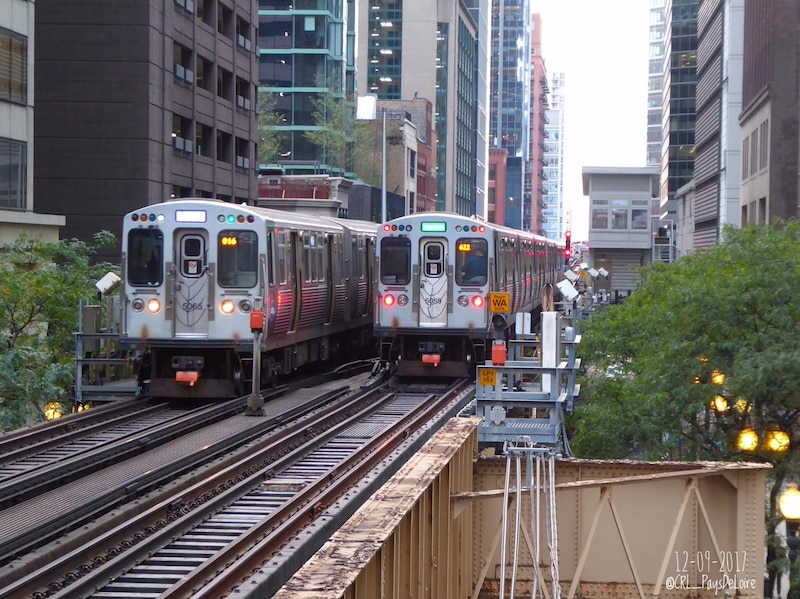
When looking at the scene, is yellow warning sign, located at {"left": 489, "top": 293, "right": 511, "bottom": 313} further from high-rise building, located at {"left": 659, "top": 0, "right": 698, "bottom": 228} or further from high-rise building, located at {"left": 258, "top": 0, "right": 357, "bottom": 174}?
high-rise building, located at {"left": 659, "top": 0, "right": 698, "bottom": 228}

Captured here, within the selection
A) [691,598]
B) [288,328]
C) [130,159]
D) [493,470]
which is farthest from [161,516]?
[130,159]

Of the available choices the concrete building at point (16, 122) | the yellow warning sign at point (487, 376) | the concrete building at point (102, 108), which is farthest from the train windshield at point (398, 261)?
the concrete building at point (102, 108)

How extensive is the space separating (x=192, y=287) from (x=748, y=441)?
9.30 m

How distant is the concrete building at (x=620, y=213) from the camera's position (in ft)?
268

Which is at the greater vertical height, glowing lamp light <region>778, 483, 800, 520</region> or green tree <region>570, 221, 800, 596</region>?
green tree <region>570, 221, 800, 596</region>

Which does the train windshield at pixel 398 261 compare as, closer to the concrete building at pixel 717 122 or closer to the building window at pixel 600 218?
the concrete building at pixel 717 122

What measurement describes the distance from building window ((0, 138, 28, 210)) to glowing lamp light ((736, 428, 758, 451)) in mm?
20268

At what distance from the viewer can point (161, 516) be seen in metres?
12.6

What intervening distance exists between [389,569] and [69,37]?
3610 centimetres

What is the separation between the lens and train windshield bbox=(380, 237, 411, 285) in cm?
2456

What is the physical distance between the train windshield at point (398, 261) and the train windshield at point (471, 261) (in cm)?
97

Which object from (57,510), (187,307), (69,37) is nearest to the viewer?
(57,510)

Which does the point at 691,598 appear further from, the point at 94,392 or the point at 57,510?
the point at 94,392

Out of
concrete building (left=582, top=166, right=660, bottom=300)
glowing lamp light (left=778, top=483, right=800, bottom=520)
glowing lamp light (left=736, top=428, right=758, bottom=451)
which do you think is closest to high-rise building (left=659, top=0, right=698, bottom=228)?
concrete building (left=582, top=166, right=660, bottom=300)
